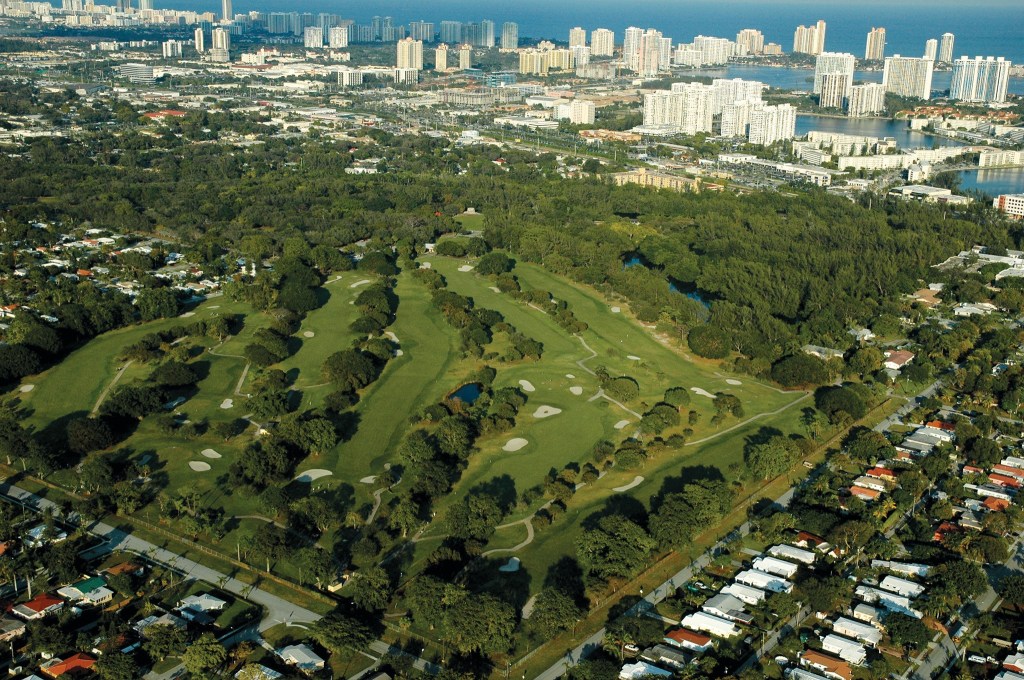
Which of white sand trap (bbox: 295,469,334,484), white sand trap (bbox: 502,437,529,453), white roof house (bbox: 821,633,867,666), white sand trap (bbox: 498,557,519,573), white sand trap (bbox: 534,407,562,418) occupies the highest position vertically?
white sand trap (bbox: 534,407,562,418)

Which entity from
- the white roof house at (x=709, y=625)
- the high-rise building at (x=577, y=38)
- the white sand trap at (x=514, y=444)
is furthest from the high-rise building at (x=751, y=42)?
the white roof house at (x=709, y=625)

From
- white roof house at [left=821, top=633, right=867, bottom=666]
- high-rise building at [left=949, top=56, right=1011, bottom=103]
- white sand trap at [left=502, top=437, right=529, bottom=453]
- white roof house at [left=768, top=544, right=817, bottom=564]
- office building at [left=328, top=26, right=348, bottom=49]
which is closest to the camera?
white roof house at [left=821, top=633, right=867, bottom=666]

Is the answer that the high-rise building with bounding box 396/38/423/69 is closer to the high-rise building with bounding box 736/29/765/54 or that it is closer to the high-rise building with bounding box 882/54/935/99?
the high-rise building with bounding box 882/54/935/99

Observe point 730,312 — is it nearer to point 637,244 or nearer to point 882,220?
point 637,244

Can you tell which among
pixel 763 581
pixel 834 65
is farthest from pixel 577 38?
pixel 763 581

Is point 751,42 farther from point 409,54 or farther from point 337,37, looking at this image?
point 337,37

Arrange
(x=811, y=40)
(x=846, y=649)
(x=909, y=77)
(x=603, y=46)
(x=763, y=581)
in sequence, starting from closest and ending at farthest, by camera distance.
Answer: (x=846, y=649) → (x=763, y=581) → (x=909, y=77) → (x=603, y=46) → (x=811, y=40)

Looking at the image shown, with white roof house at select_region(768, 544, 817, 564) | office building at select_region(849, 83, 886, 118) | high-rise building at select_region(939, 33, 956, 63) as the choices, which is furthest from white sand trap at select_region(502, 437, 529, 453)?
high-rise building at select_region(939, 33, 956, 63)
